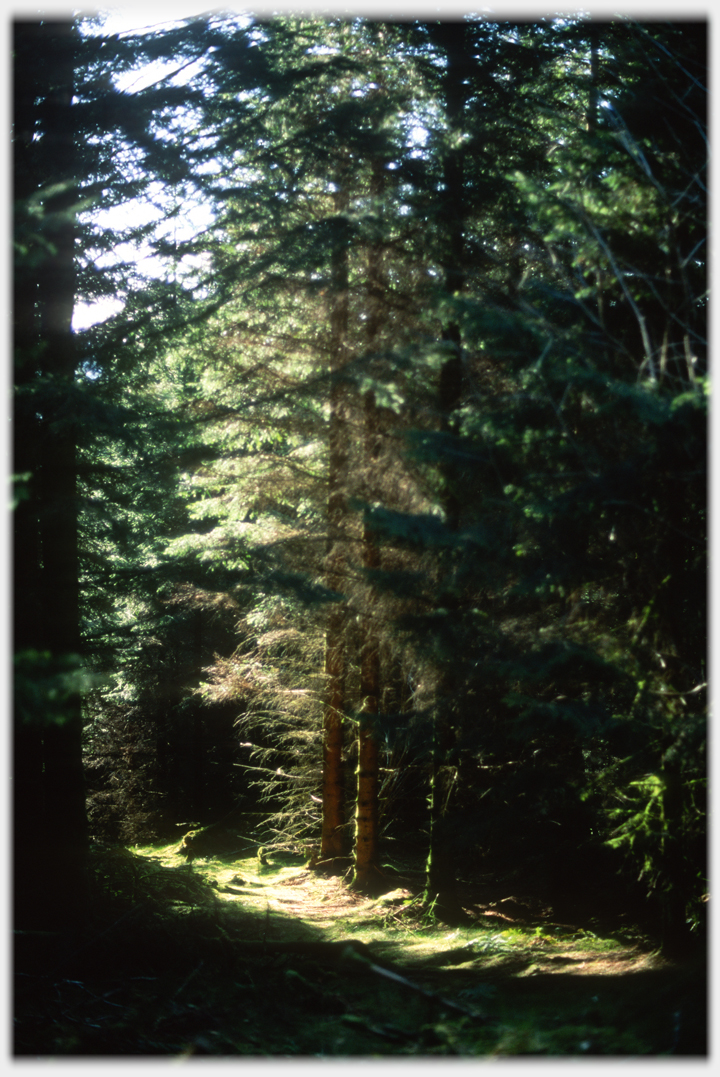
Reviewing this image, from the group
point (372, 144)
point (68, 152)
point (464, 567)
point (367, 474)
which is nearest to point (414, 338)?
point (367, 474)

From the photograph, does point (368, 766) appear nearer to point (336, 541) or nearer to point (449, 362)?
point (336, 541)

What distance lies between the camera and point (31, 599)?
7.62 metres

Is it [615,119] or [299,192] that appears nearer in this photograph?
[615,119]

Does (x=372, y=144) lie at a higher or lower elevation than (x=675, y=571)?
higher

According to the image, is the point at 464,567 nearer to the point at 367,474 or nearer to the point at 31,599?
the point at 367,474

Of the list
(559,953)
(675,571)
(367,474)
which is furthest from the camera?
(367,474)

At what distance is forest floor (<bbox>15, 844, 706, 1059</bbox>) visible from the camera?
5.16 meters

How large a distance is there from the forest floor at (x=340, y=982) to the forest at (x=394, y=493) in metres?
0.05

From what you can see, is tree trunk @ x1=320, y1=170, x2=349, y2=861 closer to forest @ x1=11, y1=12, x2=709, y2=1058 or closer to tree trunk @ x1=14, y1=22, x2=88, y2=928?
forest @ x1=11, y1=12, x2=709, y2=1058

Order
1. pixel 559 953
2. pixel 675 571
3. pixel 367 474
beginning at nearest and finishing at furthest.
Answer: pixel 675 571 → pixel 559 953 → pixel 367 474

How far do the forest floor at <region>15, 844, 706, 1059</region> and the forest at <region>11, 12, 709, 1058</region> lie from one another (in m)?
0.05

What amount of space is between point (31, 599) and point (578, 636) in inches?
238

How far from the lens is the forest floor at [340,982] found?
5.16 m

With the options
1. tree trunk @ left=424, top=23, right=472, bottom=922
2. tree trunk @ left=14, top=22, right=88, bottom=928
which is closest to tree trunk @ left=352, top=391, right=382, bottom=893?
tree trunk @ left=424, top=23, right=472, bottom=922
